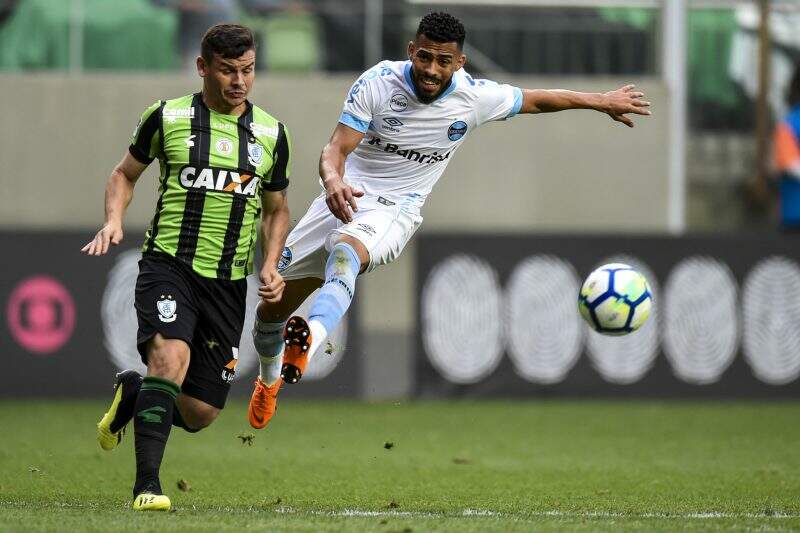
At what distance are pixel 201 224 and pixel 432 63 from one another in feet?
5.07

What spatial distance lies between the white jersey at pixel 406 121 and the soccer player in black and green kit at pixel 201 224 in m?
0.71

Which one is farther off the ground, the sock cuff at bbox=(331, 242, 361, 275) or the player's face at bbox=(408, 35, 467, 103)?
the player's face at bbox=(408, 35, 467, 103)

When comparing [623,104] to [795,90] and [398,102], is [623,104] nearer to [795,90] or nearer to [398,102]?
[398,102]

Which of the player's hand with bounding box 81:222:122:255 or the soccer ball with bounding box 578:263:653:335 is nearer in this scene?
the player's hand with bounding box 81:222:122:255

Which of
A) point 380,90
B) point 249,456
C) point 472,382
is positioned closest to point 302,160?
point 472,382

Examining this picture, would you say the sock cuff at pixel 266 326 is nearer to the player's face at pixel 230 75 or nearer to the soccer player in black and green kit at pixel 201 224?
the soccer player in black and green kit at pixel 201 224

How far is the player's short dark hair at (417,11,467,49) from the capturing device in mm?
7633

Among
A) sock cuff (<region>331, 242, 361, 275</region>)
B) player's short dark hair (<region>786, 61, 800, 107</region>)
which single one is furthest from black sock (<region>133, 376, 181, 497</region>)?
player's short dark hair (<region>786, 61, 800, 107</region>)

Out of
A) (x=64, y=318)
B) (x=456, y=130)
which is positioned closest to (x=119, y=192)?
(x=456, y=130)

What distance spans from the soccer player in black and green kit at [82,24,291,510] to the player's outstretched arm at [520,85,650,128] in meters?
1.48

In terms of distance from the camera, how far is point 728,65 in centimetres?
1758

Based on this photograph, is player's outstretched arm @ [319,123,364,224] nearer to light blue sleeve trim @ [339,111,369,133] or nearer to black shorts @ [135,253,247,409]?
light blue sleeve trim @ [339,111,369,133]

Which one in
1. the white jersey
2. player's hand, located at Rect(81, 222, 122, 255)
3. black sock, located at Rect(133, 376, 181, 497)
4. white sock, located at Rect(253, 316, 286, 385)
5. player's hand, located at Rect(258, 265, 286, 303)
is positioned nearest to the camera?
player's hand, located at Rect(81, 222, 122, 255)

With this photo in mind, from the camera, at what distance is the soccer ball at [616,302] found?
822 cm
